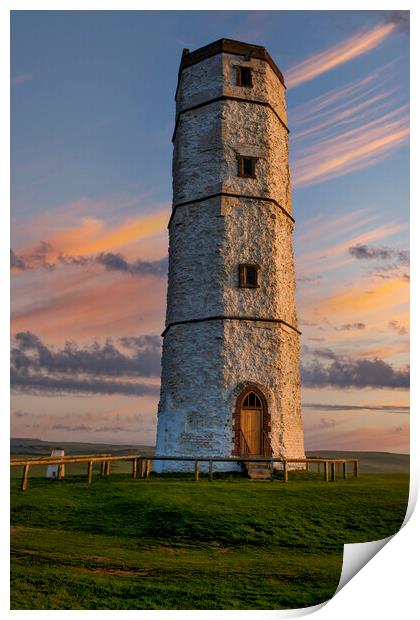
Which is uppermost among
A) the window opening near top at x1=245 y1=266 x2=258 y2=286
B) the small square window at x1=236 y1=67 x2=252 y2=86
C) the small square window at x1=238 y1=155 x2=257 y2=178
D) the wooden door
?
the small square window at x1=236 y1=67 x2=252 y2=86

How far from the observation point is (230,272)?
73.6 feet

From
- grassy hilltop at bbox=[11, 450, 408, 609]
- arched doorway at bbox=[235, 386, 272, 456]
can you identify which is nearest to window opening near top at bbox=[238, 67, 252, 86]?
arched doorway at bbox=[235, 386, 272, 456]

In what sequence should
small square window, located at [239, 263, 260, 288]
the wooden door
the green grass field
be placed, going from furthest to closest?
small square window, located at [239, 263, 260, 288] < the wooden door < the green grass field

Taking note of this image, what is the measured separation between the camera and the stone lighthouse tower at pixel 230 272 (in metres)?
21.4

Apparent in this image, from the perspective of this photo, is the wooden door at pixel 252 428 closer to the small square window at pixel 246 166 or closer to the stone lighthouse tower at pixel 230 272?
the stone lighthouse tower at pixel 230 272

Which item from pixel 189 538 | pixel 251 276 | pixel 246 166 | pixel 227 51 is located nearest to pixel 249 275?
pixel 251 276

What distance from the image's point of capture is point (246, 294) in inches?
880

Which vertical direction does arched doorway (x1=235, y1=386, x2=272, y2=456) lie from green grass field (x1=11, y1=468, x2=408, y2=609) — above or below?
above

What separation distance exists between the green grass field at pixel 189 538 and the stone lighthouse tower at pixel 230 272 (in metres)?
2.70

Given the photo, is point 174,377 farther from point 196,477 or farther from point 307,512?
point 307,512

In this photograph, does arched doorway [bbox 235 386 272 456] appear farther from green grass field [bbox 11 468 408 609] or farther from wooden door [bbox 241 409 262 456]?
green grass field [bbox 11 468 408 609]

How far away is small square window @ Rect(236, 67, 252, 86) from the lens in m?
24.2

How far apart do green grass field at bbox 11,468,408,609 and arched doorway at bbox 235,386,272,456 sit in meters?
2.02
